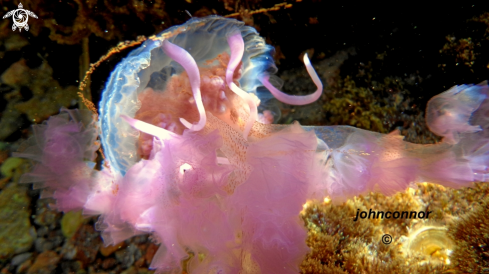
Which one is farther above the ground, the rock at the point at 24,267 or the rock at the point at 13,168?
the rock at the point at 13,168

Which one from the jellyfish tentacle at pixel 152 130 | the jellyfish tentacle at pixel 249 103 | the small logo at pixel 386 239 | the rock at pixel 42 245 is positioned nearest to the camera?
the jellyfish tentacle at pixel 152 130

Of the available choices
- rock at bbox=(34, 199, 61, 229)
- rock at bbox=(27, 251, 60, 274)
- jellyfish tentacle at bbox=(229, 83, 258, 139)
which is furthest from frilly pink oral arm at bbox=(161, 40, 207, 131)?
rock at bbox=(27, 251, 60, 274)

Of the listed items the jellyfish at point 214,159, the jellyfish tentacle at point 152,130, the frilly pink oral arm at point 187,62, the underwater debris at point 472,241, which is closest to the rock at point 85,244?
the jellyfish at point 214,159

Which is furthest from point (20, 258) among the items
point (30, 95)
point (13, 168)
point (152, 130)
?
point (152, 130)

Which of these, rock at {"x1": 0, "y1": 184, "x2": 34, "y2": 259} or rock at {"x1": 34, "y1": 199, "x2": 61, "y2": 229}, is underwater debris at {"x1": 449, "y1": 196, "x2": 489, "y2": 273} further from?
rock at {"x1": 0, "y1": 184, "x2": 34, "y2": 259}

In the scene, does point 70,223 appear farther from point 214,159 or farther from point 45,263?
point 214,159

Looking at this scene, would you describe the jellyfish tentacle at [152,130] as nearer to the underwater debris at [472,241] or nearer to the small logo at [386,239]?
the small logo at [386,239]
